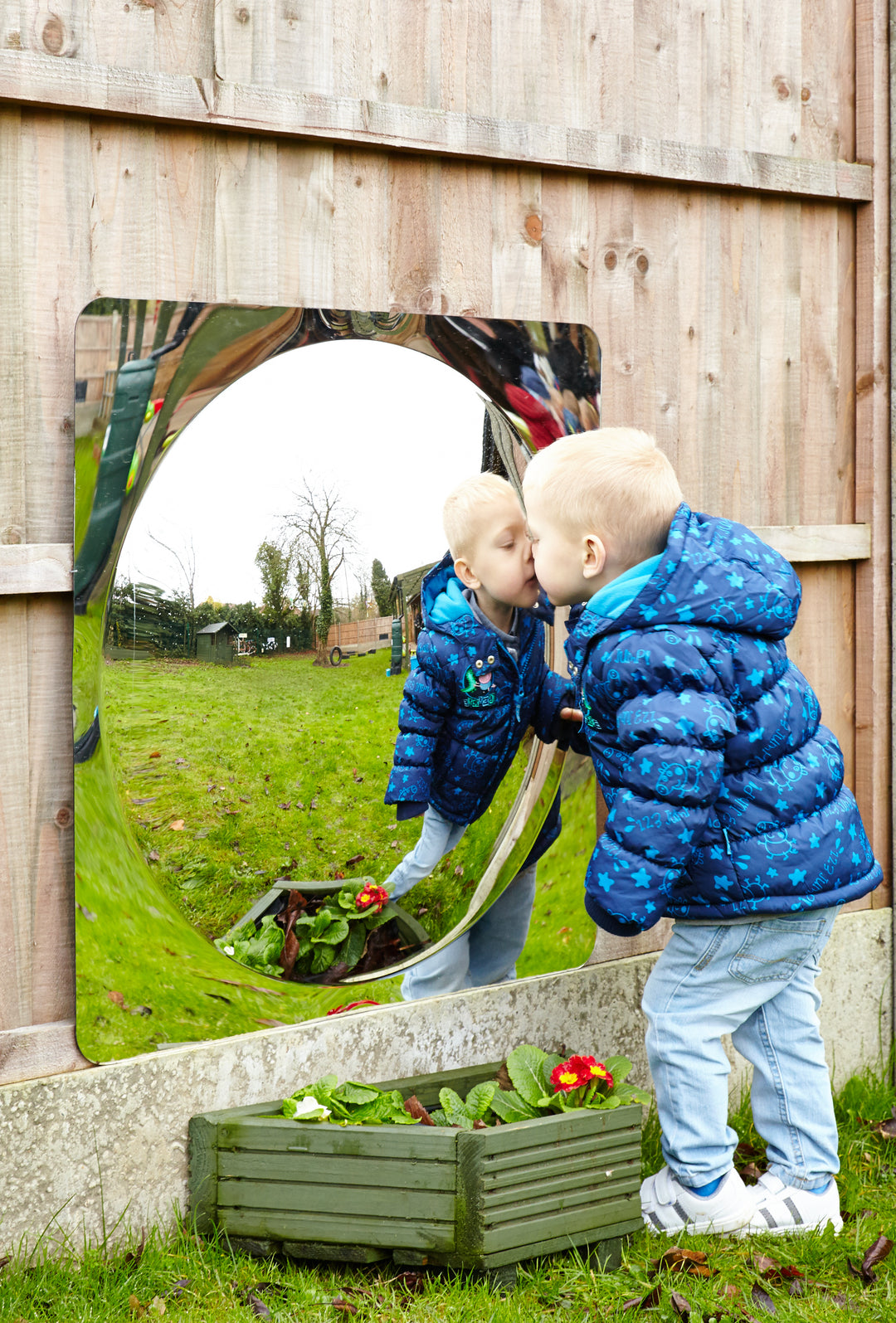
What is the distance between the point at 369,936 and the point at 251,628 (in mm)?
762

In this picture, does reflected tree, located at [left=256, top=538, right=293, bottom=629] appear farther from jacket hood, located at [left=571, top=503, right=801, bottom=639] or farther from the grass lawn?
the grass lawn

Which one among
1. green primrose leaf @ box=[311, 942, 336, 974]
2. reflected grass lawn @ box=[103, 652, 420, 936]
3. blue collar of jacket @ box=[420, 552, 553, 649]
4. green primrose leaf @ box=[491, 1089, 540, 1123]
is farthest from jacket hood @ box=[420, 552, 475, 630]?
green primrose leaf @ box=[491, 1089, 540, 1123]

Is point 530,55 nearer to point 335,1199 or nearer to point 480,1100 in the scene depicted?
point 480,1100

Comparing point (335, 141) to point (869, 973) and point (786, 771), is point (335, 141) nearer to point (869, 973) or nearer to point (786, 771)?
point (786, 771)

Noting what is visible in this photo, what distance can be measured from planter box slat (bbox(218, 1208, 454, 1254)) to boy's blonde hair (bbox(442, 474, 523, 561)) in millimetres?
1370

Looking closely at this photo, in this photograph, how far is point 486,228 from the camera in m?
2.87

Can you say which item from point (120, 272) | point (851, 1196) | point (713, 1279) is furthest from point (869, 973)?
point (120, 272)

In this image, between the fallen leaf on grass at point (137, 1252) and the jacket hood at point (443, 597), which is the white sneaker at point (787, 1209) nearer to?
the fallen leaf on grass at point (137, 1252)

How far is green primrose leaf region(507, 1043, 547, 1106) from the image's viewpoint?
2654 millimetres

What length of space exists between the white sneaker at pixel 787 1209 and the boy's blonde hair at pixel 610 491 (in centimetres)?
143

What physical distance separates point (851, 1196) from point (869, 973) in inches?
31.8

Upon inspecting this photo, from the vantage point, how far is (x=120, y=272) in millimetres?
2434

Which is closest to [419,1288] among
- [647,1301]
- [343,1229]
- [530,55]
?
[343,1229]

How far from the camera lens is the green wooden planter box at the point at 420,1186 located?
243 cm
